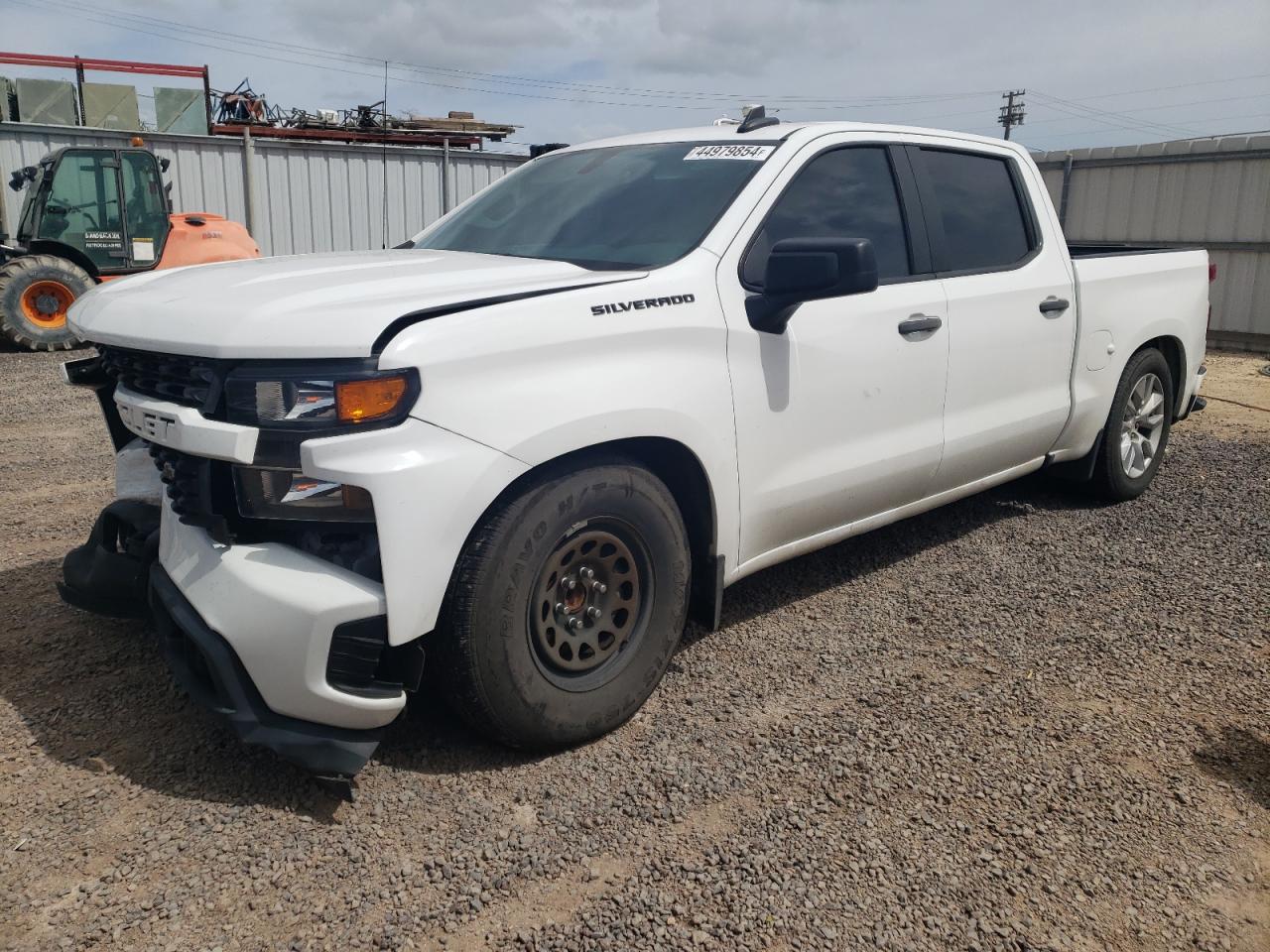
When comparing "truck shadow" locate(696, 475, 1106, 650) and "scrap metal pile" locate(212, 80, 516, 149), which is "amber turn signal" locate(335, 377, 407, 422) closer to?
"truck shadow" locate(696, 475, 1106, 650)

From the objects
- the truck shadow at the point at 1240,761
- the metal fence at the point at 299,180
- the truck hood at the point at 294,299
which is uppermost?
the metal fence at the point at 299,180

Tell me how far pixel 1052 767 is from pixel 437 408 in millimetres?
2057

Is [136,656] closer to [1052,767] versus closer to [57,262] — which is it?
[1052,767]

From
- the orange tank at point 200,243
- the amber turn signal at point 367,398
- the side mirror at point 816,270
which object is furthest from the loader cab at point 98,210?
the amber turn signal at point 367,398

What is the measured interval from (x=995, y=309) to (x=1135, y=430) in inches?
73.5

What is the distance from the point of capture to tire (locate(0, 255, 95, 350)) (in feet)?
37.9

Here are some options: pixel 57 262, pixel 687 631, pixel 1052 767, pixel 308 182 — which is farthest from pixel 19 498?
pixel 308 182

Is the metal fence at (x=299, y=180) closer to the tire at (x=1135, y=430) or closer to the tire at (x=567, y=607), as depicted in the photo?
the tire at (x=1135, y=430)

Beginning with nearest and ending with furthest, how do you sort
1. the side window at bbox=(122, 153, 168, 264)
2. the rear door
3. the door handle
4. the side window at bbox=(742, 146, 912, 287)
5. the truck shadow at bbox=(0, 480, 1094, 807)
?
the truck shadow at bbox=(0, 480, 1094, 807) < the side window at bbox=(742, 146, 912, 287) < the door handle < the rear door < the side window at bbox=(122, 153, 168, 264)

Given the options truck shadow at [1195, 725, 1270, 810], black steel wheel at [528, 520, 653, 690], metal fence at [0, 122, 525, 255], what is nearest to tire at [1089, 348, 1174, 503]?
truck shadow at [1195, 725, 1270, 810]

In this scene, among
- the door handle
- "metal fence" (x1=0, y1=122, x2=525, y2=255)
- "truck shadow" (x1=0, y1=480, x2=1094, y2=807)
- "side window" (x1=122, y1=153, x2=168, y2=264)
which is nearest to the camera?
"truck shadow" (x1=0, y1=480, x2=1094, y2=807)

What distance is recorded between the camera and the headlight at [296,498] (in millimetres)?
2521

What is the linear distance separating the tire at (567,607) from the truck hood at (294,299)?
1.90 feet

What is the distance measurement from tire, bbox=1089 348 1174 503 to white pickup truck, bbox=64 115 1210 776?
1.08 m
